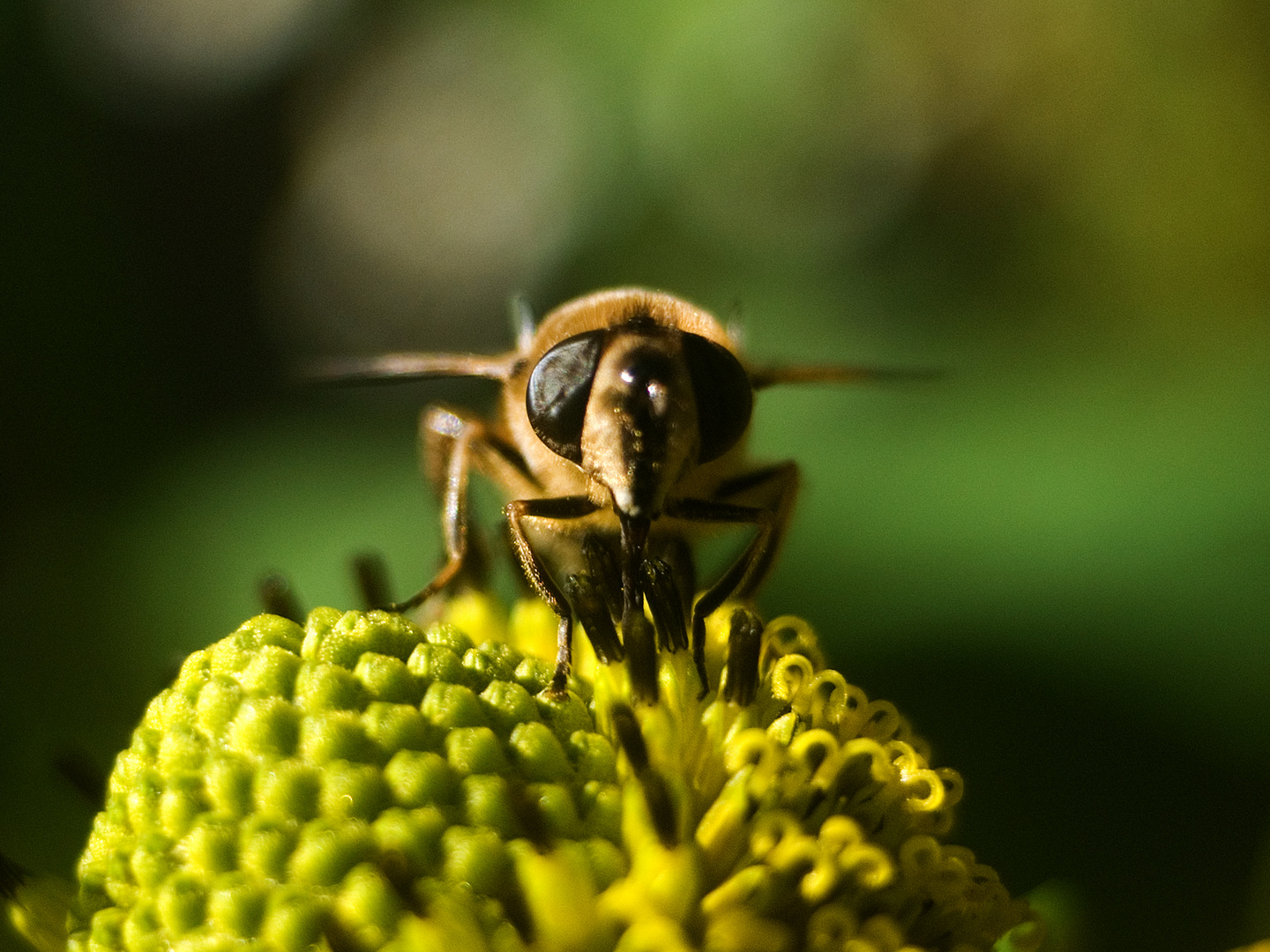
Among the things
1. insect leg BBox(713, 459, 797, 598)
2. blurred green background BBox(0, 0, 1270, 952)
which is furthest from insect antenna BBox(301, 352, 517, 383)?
blurred green background BBox(0, 0, 1270, 952)

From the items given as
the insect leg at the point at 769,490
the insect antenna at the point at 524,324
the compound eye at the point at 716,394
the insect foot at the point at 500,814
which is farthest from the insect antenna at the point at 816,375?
the insect foot at the point at 500,814

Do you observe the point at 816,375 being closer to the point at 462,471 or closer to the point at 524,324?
the point at 524,324

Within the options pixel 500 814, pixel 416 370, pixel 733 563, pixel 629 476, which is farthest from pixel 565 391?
pixel 416 370

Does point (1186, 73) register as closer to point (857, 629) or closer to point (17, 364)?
point (857, 629)

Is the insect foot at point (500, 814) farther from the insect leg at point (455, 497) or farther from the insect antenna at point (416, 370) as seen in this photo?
the insect antenna at point (416, 370)

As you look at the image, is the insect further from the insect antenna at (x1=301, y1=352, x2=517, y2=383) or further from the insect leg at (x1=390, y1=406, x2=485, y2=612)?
the insect antenna at (x1=301, y1=352, x2=517, y2=383)

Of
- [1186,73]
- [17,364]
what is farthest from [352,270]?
[1186,73]
